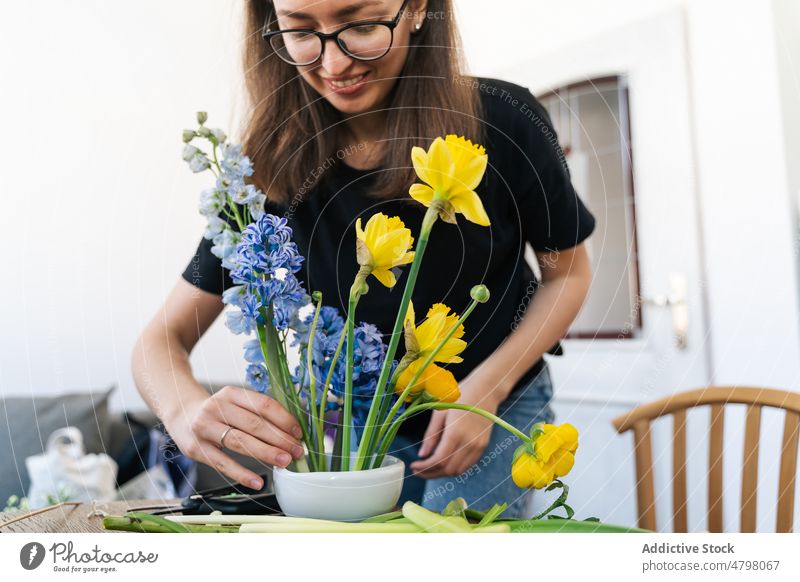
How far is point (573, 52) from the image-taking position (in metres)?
0.63

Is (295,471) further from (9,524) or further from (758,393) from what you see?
(758,393)

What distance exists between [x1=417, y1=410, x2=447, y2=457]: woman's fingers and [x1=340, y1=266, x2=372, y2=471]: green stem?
0.09m

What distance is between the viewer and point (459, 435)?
32 cm

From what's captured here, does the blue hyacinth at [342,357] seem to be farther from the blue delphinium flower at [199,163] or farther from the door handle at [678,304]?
the door handle at [678,304]

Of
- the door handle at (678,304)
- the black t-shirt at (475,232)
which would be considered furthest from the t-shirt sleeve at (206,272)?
the door handle at (678,304)

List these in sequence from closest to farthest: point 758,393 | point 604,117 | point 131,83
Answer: point 131,83 → point 758,393 → point 604,117

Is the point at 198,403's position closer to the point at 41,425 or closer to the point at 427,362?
the point at 427,362

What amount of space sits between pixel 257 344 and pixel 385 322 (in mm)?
81

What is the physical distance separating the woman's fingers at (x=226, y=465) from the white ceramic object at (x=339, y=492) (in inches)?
0.8

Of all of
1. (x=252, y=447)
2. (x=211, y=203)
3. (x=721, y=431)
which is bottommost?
(x=721, y=431)

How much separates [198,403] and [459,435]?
0.13 meters

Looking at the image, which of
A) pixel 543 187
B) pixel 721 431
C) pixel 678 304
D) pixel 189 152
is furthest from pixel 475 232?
pixel 678 304

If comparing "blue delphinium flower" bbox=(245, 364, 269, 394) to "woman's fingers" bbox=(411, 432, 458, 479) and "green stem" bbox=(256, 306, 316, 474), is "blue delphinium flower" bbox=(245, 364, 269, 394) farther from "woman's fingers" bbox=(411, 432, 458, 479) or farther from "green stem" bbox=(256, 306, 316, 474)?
"woman's fingers" bbox=(411, 432, 458, 479)
